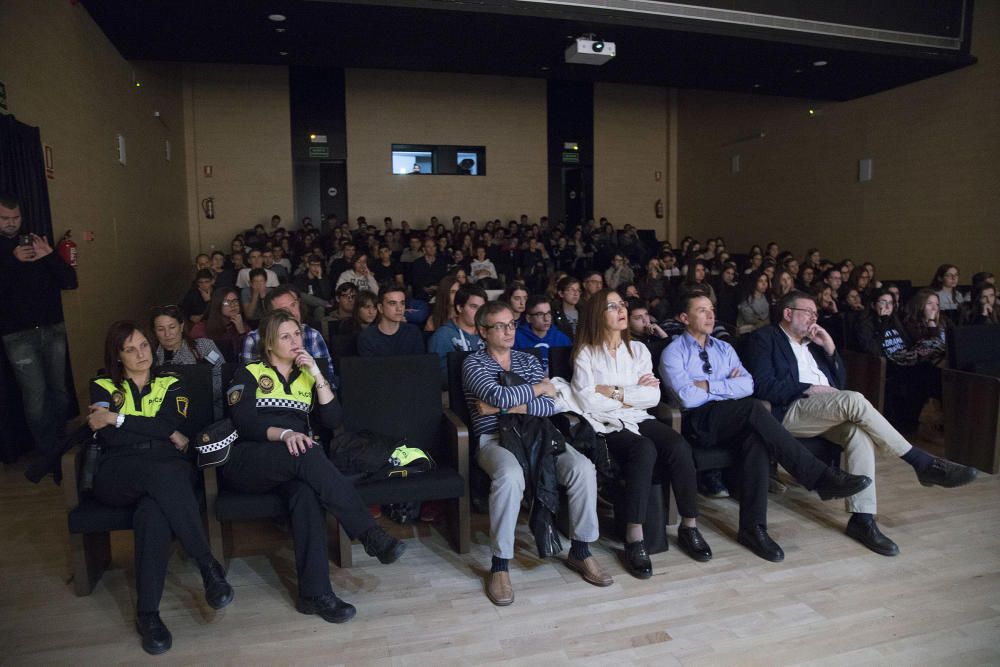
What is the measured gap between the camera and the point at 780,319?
3533 millimetres

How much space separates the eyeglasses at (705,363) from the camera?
3.28 metres

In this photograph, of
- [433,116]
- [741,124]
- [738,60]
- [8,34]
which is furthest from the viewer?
[433,116]

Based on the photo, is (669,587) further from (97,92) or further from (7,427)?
(97,92)

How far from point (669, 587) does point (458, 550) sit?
89cm

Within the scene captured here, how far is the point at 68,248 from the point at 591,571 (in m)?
4.34

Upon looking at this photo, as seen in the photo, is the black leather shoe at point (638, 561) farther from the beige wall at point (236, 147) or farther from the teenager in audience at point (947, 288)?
the beige wall at point (236, 147)

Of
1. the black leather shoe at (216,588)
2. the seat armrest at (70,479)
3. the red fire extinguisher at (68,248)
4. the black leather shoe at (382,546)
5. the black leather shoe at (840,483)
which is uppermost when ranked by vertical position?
the red fire extinguisher at (68,248)

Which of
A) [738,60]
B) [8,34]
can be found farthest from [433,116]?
[8,34]

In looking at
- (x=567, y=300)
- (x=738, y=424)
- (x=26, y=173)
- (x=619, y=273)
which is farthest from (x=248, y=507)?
(x=619, y=273)

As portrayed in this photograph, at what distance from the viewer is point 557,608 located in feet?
8.17

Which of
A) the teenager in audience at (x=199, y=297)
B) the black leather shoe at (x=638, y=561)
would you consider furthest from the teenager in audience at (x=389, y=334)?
the teenager in audience at (x=199, y=297)

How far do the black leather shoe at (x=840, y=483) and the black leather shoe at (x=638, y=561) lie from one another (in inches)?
33.4

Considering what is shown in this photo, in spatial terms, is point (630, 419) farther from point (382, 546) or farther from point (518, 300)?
point (518, 300)

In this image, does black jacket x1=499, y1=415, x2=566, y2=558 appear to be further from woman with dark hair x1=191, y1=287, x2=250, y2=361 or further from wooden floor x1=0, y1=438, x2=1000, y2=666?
woman with dark hair x1=191, y1=287, x2=250, y2=361
